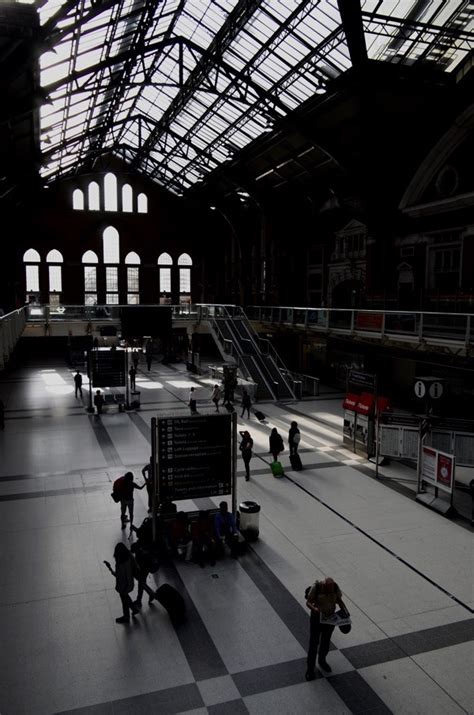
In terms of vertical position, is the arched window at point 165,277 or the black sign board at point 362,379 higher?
the arched window at point 165,277

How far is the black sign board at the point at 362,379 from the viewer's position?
18000 millimetres

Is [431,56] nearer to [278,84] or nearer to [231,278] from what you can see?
[278,84]

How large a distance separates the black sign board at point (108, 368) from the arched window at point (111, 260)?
25.6 meters

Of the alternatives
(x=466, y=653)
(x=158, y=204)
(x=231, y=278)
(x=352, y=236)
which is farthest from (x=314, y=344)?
(x=466, y=653)

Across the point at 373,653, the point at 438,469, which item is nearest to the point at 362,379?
the point at 438,469

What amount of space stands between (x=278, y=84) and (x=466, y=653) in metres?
22.8

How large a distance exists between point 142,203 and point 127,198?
136 centimetres

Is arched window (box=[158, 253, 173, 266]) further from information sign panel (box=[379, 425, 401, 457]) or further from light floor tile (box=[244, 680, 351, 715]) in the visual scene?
light floor tile (box=[244, 680, 351, 715])

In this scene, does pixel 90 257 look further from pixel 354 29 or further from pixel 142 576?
pixel 142 576

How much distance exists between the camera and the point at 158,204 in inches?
1898

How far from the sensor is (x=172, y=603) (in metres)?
7.95

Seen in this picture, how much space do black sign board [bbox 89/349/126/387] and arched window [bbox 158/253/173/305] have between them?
26487 mm

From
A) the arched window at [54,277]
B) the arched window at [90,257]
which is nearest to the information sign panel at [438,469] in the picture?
the arched window at [54,277]

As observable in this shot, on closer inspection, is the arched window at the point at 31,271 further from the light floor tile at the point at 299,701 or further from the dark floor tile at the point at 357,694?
the dark floor tile at the point at 357,694
